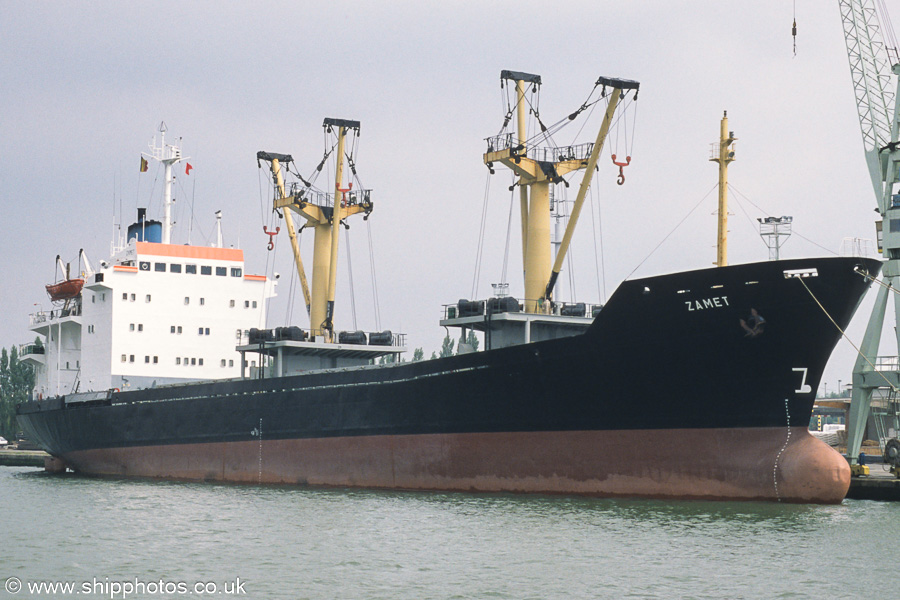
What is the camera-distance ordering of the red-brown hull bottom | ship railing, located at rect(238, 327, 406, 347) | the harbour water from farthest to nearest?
ship railing, located at rect(238, 327, 406, 347), the red-brown hull bottom, the harbour water

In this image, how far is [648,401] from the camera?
22.8 m

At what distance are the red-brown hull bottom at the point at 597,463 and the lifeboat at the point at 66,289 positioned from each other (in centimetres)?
1682

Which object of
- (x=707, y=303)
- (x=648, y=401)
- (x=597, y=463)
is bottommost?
(x=597, y=463)

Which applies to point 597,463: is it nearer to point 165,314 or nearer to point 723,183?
point 723,183

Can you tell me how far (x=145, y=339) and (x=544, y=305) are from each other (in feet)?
59.0

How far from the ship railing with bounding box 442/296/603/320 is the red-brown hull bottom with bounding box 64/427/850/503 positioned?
3657 millimetres

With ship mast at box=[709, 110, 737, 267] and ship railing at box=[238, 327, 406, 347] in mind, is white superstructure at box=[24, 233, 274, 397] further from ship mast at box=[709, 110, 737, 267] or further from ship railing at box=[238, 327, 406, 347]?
ship mast at box=[709, 110, 737, 267]

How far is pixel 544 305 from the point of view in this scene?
2761 centimetres

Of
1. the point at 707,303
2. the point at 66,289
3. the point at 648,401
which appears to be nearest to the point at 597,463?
the point at 648,401

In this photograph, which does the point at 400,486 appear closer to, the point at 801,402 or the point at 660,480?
the point at 660,480

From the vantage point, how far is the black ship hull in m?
21.8

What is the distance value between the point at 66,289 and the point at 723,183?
2829 cm

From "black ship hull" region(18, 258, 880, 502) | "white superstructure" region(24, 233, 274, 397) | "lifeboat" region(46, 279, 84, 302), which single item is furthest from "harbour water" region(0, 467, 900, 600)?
"lifeboat" region(46, 279, 84, 302)

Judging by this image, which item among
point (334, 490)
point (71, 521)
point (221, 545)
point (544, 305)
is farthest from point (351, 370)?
point (221, 545)
